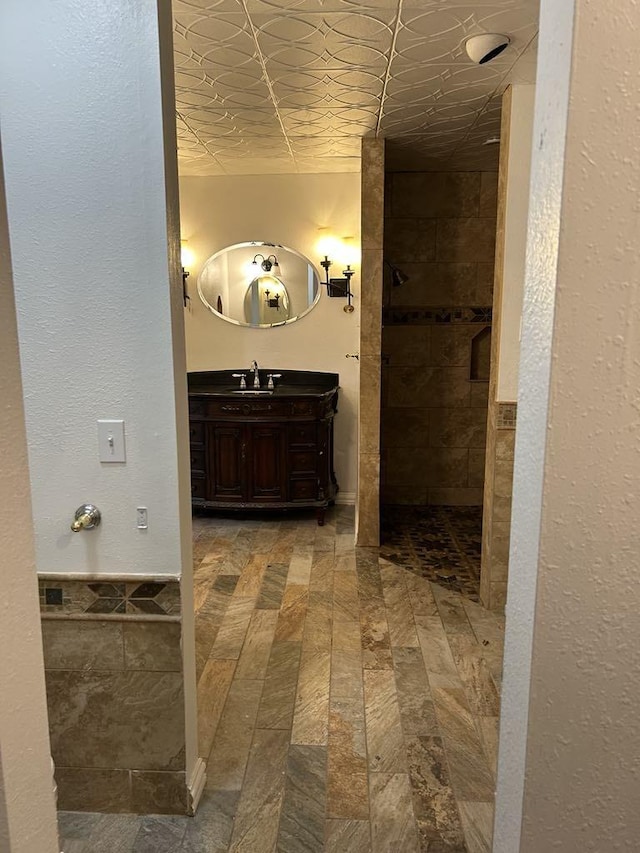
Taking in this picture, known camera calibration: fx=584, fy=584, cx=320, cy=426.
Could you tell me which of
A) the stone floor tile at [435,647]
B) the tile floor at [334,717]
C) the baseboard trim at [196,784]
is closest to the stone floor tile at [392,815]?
the tile floor at [334,717]

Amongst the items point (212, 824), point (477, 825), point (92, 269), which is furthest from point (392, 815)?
point (92, 269)

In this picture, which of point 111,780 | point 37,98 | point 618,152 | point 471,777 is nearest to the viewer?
point 618,152

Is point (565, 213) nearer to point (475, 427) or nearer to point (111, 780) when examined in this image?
point (111, 780)

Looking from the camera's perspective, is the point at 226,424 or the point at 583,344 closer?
the point at 583,344

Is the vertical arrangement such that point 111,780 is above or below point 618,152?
below

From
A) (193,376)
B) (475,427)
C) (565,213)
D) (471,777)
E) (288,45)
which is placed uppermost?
(288,45)

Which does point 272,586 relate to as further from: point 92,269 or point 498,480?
point 92,269

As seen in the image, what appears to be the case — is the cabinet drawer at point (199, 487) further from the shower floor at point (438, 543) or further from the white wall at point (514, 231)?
the white wall at point (514, 231)

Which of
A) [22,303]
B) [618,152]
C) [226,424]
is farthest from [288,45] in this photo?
[226,424]

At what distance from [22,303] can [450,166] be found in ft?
12.1

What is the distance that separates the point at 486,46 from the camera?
2318mm

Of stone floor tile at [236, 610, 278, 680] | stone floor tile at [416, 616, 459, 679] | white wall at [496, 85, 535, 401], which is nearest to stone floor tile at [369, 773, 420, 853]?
stone floor tile at [416, 616, 459, 679]

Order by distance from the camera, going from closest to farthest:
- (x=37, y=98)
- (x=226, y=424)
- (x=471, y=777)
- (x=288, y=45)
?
1. (x=37, y=98)
2. (x=471, y=777)
3. (x=288, y=45)
4. (x=226, y=424)

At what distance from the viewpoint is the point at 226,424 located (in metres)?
4.33
